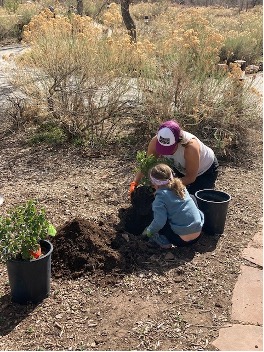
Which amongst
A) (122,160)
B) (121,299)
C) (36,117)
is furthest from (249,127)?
(121,299)

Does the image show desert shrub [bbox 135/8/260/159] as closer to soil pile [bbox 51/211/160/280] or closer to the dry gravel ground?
the dry gravel ground

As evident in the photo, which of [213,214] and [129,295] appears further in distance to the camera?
[213,214]

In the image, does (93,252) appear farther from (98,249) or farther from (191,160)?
(191,160)

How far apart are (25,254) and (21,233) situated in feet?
0.45

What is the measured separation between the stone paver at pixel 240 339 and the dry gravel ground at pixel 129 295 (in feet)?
0.20

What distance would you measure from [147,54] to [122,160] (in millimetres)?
1456

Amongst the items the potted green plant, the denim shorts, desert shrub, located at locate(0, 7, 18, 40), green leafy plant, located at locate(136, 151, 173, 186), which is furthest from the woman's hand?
desert shrub, located at locate(0, 7, 18, 40)

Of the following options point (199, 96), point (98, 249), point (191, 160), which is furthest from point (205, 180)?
point (199, 96)

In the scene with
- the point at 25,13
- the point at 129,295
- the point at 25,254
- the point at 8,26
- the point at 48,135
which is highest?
the point at 25,254

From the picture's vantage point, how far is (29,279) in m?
3.09

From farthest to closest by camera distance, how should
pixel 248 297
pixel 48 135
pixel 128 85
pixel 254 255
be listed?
pixel 48 135
pixel 128 85
pixel 254 255
pixel 248 297

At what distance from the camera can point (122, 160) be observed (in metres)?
5.87

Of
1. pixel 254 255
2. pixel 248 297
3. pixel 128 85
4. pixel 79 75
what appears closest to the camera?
pixel 248 297

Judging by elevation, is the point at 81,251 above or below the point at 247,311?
above
